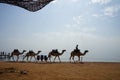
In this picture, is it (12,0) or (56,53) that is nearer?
(12,0)

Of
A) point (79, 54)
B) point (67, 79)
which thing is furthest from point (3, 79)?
point (79, 54)

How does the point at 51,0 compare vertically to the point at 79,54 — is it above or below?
above

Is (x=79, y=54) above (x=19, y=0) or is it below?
below

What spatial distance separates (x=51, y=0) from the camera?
16875 mm

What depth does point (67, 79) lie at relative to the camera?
1217 cm

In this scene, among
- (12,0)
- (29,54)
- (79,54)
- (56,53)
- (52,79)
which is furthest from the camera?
(29,54)

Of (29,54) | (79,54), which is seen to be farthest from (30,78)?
(29,54)

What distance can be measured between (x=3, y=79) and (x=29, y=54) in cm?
2511

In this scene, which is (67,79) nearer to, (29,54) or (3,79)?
(3,79)

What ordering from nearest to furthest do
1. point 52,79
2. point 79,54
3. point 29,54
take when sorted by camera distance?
point 52,79 < point 79,54 < point 29,54

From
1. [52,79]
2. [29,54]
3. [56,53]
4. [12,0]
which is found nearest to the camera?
[52,79]

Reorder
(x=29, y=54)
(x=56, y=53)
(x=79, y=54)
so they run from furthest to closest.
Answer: (x=29, y=54) < (x=56, y=53) < (x=79, y=54)

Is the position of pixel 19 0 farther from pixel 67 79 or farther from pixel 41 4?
pixel 67 79

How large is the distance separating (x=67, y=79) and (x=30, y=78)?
207 centimetres
